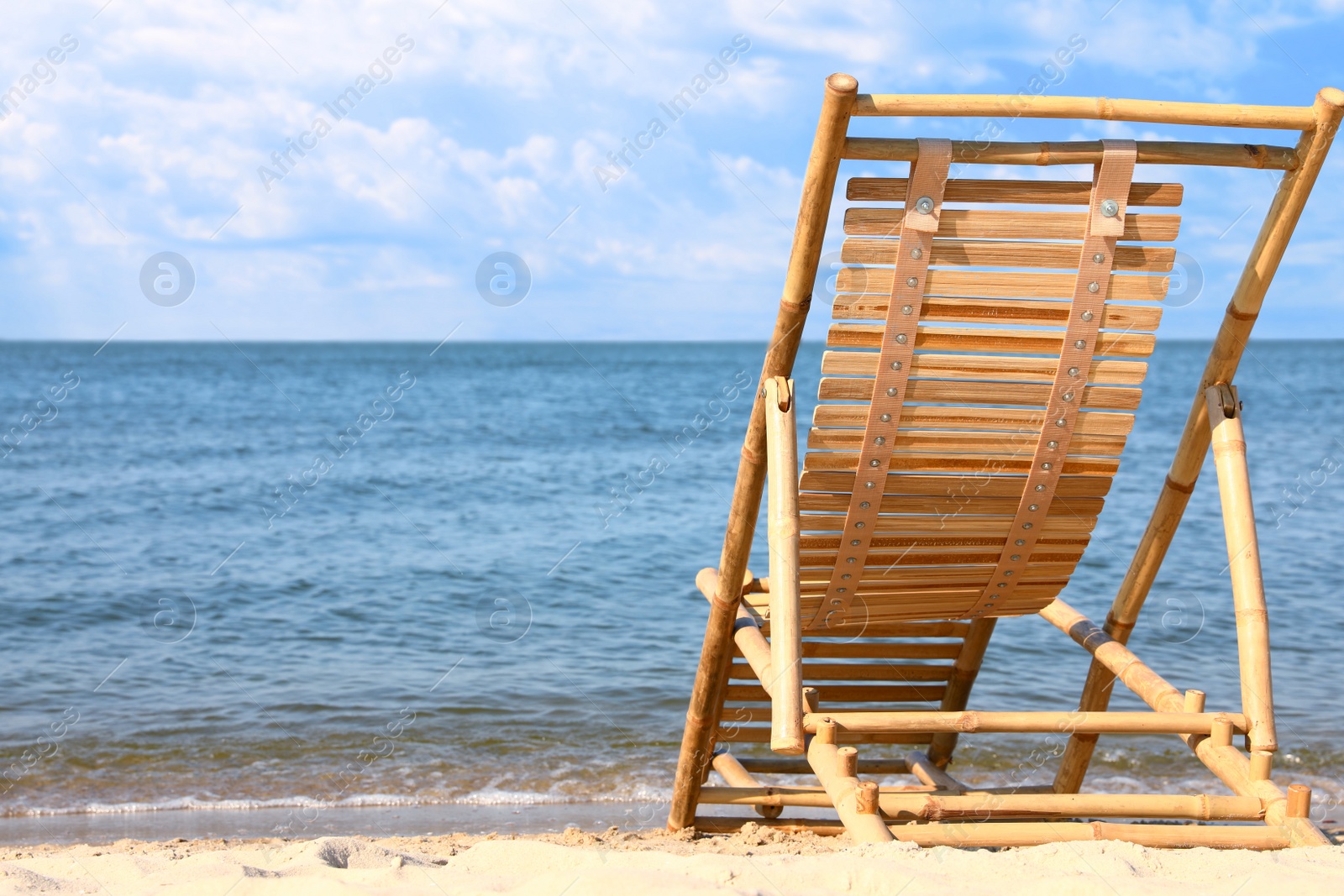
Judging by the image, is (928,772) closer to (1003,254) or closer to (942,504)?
(942,504)

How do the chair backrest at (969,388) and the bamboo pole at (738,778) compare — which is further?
the bamboo pole at (738,778)

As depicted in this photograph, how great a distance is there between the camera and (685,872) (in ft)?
8.78

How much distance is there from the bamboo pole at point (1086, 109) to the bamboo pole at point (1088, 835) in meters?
1.76

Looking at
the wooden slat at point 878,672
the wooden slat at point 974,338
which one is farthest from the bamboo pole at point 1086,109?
the wooden slat at point 878,672

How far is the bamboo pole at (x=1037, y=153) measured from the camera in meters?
2.66

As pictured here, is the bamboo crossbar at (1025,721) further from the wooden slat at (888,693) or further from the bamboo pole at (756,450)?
the wooden slat at (888,693)

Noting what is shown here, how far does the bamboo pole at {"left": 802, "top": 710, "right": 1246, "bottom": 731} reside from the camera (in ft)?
9.59

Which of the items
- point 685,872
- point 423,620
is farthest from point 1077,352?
point 423,620

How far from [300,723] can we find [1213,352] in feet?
17.6

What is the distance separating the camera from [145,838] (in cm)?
486

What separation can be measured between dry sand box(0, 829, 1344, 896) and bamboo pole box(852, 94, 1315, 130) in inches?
70.2

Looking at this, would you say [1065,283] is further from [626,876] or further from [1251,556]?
[626,876]

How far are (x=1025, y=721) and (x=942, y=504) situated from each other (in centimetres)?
69

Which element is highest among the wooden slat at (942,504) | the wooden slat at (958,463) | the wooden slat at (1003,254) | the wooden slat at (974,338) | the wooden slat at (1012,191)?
the wooden slat at (1012,191)
